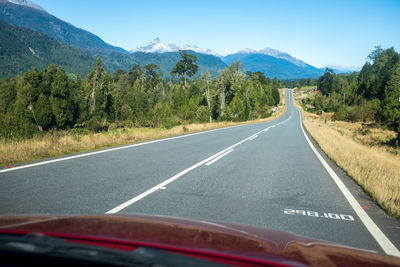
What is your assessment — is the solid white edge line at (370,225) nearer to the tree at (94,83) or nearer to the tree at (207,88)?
the tree at (94,83)

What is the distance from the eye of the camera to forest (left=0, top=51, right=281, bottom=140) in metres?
42.2

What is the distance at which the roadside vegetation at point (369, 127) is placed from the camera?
7121mm

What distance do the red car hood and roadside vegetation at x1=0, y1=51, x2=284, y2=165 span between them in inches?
275

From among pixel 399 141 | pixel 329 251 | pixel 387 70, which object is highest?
pixel 387 70

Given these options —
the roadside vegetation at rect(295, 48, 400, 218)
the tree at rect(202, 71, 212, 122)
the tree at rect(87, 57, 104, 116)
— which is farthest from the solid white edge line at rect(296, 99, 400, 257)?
the tree at rect(202, 71, 212, 122)

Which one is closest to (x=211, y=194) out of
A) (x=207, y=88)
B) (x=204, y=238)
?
(x=204, y=238)

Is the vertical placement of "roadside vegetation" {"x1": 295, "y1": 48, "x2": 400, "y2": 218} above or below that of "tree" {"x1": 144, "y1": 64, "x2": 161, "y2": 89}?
below

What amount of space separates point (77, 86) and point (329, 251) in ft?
184

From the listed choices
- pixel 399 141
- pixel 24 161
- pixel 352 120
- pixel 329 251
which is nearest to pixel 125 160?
A: pixel 24 161

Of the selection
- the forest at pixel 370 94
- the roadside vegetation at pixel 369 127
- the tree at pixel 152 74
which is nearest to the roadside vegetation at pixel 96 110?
the tree at pixel 152 74

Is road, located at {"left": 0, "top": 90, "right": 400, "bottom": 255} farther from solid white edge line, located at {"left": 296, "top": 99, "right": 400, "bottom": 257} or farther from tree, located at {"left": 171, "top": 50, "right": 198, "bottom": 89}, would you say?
tree, located at {"left": 171, "top": 50, "right": 198, "bottom": 89}

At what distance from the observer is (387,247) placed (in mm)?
3404

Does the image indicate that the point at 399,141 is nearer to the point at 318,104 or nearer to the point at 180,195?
the point at 180,195

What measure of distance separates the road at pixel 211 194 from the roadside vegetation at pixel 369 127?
1.86 ft
